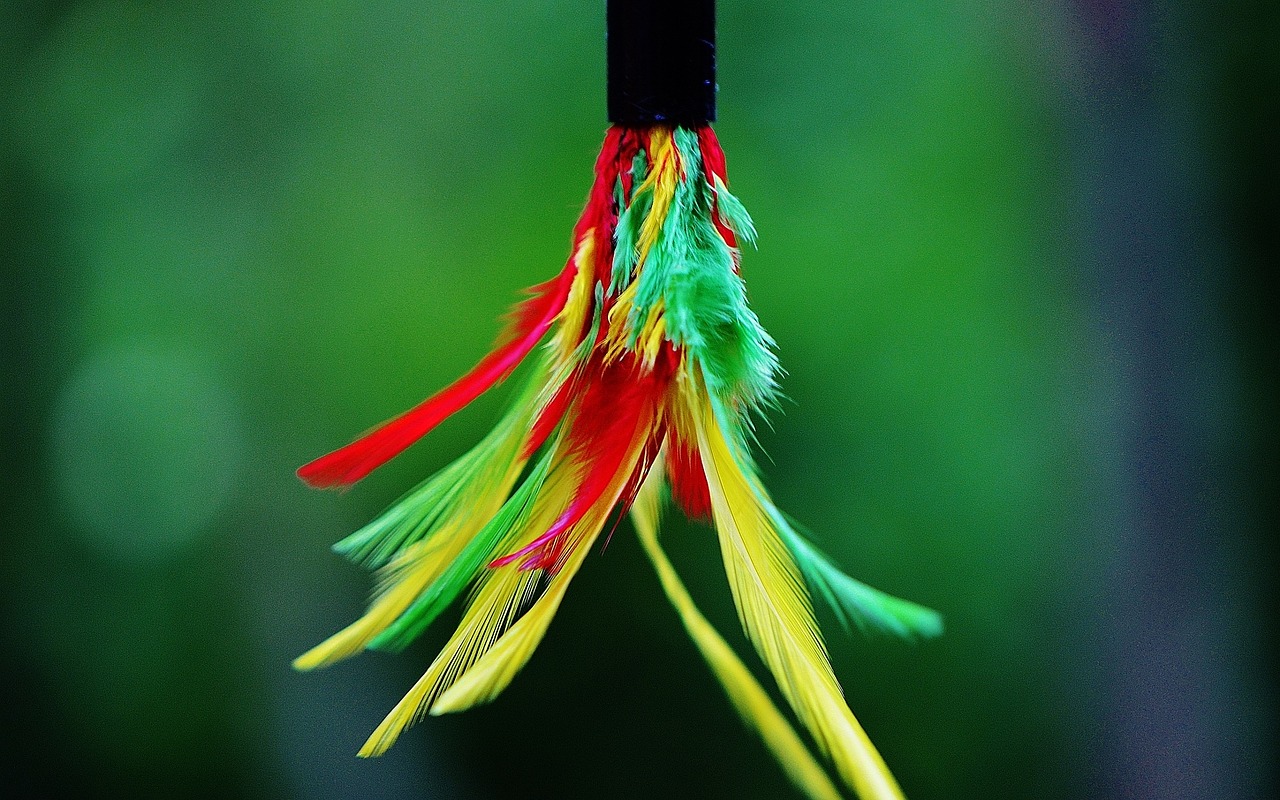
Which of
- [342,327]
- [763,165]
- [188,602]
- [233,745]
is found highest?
[763,165]

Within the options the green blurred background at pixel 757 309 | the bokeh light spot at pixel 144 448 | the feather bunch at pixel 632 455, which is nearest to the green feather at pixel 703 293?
the feather bunch at pixel 632 455

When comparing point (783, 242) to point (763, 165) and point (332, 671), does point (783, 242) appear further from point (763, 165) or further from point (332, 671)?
point (332, 671)

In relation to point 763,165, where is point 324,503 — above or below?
below

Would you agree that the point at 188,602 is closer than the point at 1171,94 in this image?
No

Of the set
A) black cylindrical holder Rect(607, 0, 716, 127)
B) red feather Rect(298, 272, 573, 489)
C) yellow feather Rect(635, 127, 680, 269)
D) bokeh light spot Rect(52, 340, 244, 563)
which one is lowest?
bokeh light spot Rect(52, 340, 244, 563)

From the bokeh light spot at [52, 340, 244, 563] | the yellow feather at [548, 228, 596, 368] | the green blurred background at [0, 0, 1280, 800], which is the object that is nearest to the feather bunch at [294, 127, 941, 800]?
the yellow feather at [548, 228, 596, 368]

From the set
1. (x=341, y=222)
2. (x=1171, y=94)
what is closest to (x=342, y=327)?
(x=341, y=222)

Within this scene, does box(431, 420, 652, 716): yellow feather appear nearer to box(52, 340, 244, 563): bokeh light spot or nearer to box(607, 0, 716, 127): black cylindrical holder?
box(607, 0, 716, 127): black cylindrical holder
